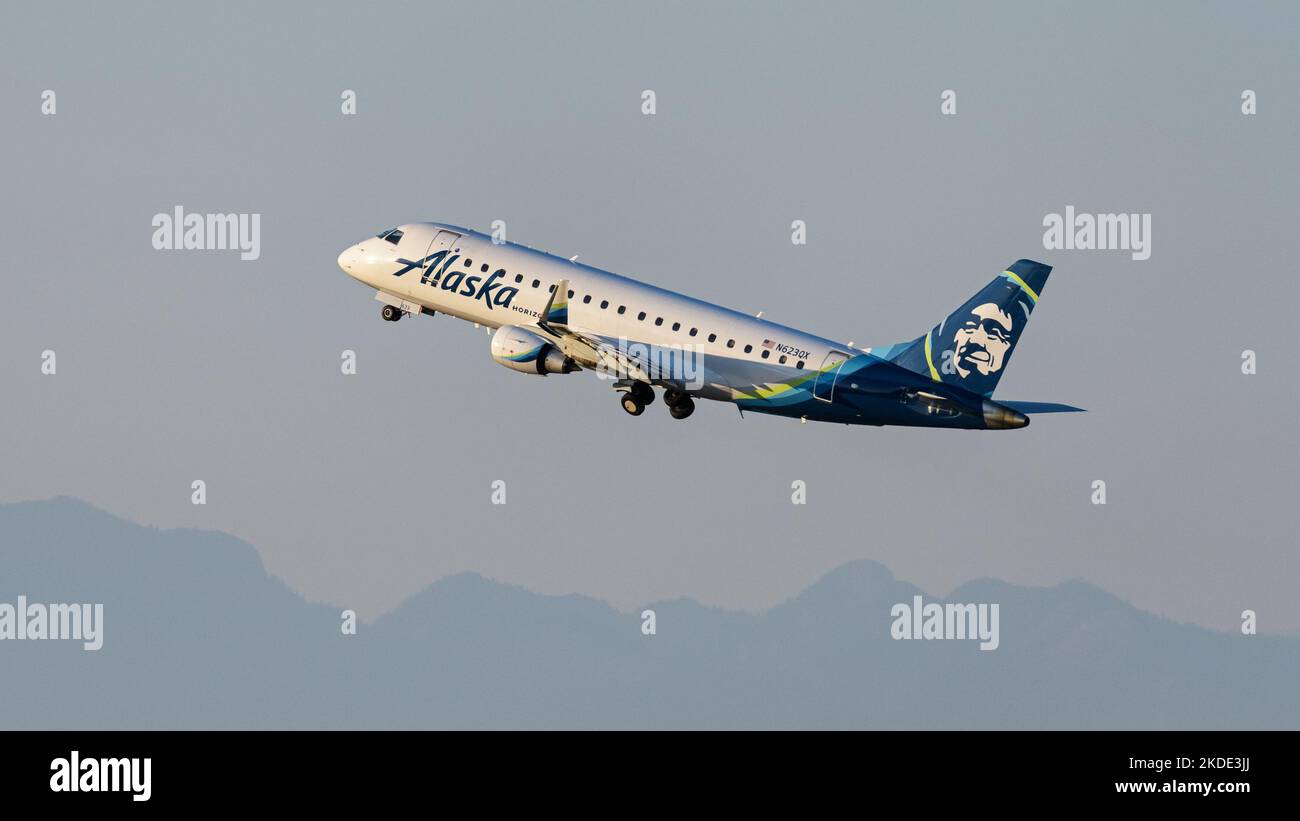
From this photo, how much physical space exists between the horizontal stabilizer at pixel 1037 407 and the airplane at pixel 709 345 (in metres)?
0.08

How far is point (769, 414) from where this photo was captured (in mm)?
76875

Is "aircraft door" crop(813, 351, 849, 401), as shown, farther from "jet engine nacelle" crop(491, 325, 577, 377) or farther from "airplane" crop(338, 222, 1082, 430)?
"jet engine nacelle" crop(491, 325, 577, 377)

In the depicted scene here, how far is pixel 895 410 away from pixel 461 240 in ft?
68.6

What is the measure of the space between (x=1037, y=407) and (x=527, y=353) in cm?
1942

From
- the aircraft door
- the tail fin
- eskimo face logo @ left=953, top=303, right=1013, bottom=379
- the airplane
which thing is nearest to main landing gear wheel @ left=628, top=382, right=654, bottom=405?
the airplane

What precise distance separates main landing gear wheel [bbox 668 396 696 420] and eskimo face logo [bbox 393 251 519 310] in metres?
7.77

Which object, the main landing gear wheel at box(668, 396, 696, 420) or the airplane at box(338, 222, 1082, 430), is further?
the main landing gear wheel at box(668, 396, 696, 420)

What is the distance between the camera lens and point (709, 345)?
7688cm

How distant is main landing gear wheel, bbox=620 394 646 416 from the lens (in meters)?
80.9


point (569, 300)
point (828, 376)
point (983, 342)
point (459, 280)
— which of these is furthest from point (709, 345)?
point (459, 280)

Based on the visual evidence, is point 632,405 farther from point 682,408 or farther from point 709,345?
point 709,345

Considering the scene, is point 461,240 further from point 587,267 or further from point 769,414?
point 769,414

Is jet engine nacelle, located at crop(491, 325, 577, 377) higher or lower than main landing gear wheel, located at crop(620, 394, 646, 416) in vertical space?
higher
